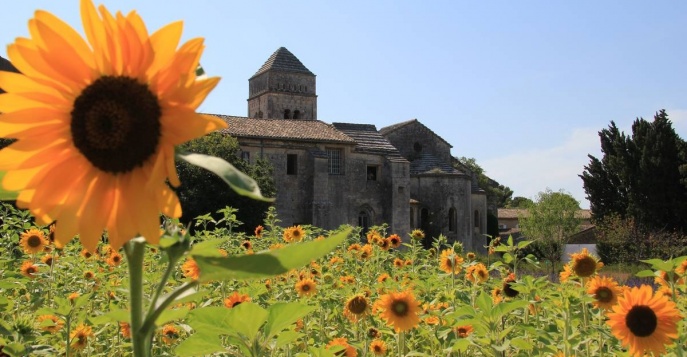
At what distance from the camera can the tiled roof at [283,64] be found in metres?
49.1

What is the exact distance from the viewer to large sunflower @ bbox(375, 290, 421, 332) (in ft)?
9.00

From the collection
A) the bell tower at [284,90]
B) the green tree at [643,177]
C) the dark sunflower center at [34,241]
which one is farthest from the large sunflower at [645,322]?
the bell tower at [284,90]

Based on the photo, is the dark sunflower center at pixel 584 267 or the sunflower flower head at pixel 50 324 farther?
the dark sunflower center at pixel 584 267

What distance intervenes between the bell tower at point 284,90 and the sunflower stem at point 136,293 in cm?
4727

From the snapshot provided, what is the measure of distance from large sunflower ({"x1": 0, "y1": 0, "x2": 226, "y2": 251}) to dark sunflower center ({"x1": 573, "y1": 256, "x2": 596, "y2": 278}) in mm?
2480

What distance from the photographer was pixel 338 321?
12.9 ft

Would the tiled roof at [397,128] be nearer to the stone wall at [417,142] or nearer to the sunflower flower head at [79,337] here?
the stone wall at [417,142]

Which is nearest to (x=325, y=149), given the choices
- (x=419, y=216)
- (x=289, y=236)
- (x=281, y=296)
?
(x=419, y=216)

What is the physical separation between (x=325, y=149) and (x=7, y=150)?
3187 centimetres

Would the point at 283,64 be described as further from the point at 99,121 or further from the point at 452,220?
the point at 99,121

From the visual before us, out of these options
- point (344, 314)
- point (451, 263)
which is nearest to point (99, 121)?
point (344, 314)

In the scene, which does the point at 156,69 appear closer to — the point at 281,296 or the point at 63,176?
the point at 63,176

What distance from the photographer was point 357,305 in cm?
302

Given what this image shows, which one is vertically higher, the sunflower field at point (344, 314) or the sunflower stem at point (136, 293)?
the sunflower stem at point (136, 293)
